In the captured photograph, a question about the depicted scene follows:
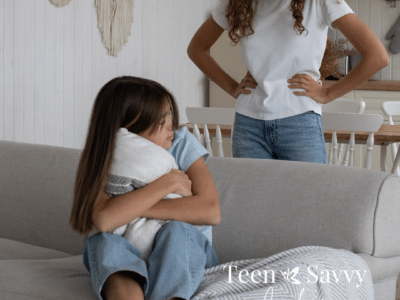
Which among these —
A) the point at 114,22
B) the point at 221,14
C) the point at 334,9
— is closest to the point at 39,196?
the point at 221,14

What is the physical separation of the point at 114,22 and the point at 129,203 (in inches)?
110

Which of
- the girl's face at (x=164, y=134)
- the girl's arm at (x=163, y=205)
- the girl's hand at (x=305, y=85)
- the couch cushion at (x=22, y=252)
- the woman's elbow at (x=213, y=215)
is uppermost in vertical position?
the girl's hand at (x=305, y=85)

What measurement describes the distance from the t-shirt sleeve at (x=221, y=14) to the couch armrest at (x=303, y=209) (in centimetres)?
57

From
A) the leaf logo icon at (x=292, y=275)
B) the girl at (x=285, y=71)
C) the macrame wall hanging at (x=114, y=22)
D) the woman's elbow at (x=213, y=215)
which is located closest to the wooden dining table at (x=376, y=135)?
the girl at (x=285, y=71)

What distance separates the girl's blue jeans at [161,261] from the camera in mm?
1065

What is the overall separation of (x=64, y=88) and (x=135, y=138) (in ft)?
7.33

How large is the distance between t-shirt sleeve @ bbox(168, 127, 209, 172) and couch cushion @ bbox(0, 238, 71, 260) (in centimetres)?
57

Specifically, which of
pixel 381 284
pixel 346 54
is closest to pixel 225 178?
pixel 381 284

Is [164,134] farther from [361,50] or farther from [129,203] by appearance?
[361,50]

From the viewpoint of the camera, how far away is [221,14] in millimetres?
1859

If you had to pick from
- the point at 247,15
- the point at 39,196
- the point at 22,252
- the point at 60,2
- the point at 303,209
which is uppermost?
the point at 60,2

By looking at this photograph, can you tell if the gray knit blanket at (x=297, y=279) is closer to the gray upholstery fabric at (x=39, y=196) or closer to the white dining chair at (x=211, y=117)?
the gray upholstery fabric at (x=39, y=196)

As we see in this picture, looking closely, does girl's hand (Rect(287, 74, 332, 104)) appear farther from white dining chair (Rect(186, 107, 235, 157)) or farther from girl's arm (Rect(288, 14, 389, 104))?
white dining chair (Rect(186, 107, 235, 157))

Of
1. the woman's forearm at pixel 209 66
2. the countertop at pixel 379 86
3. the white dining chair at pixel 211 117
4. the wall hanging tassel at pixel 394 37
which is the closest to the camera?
the woman's forearm at pixel 209 66
